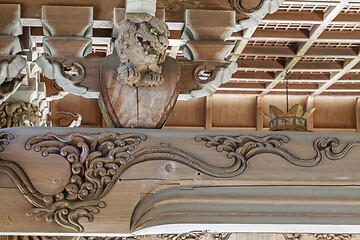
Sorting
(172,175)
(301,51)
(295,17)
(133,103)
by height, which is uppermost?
(295,17)

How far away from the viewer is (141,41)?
236 cm

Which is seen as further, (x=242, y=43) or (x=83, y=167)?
(x=242, y=43)

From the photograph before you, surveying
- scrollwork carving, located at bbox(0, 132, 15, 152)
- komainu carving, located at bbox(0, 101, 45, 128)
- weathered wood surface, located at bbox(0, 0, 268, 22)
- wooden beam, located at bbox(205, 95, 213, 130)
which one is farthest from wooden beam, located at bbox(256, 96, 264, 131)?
scrollwork carving, located at bbox(0, 132, 15, 152)

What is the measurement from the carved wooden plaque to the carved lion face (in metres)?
0.09

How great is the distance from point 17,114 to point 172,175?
2492 millimetres

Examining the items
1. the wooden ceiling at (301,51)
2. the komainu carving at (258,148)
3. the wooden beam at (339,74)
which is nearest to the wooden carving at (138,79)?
the komainu carving at (258,148)

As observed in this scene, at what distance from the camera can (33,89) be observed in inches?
184

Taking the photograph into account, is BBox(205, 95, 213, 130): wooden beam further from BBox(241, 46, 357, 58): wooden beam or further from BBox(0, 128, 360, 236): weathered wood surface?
BBox(0, 128, 360, 236): weathered wood surface

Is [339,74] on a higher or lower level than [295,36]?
lower

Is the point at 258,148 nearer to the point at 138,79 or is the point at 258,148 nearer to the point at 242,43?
the point at 138,79

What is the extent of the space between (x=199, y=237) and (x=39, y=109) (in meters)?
2.55

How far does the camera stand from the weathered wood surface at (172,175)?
2.14 metres

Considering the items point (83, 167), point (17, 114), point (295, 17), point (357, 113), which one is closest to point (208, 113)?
point (357, 113)

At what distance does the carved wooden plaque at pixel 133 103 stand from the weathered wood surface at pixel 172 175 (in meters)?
0.13
